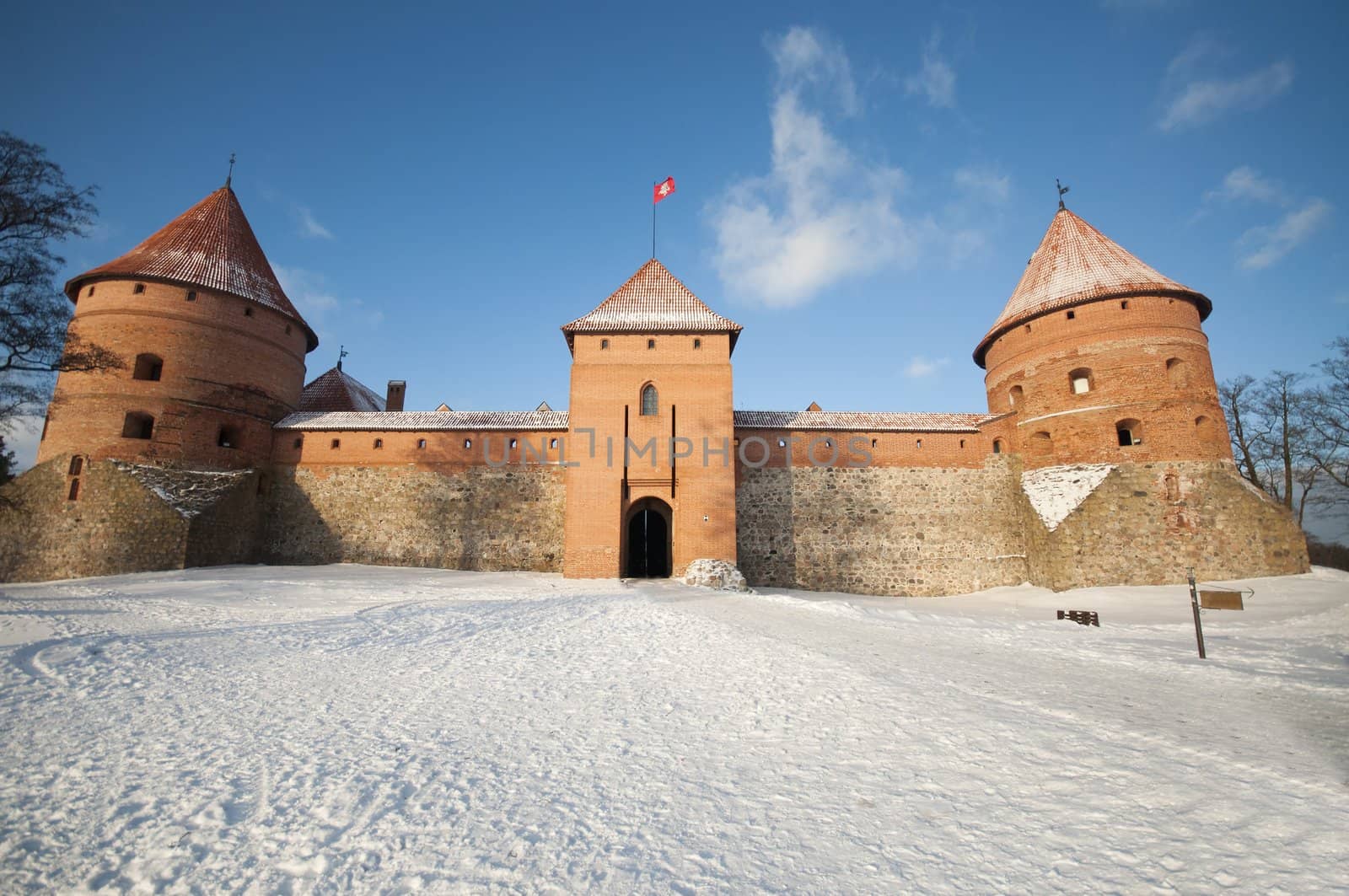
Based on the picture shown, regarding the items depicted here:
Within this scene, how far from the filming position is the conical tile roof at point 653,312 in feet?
51.0

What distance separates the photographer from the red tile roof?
20.1m

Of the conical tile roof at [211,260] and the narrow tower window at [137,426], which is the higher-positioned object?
the conical tile roof at [211,260]

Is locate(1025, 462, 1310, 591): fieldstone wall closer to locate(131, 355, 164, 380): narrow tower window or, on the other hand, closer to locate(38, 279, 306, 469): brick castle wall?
locate(38, 279, 306, 469): brick castle wall

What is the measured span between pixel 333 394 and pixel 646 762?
20885mm

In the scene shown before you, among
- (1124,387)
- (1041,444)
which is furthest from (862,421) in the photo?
(1124,387)

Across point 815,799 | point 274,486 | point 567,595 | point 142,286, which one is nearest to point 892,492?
point 567,595

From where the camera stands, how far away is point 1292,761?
3592 millimetres

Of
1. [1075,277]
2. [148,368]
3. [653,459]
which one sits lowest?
[653,459]

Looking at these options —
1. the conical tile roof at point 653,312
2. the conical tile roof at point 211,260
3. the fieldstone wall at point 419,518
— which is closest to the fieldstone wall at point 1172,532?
the conical tile roof at point 653,312

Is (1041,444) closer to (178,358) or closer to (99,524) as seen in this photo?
(178,358)

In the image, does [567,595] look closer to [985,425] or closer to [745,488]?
[745,488]

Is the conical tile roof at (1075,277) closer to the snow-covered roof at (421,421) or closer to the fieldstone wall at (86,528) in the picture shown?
the snow-covered roof at (421,421)

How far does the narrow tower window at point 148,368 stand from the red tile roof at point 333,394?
395 centimetres

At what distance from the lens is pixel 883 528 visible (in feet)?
53.8
